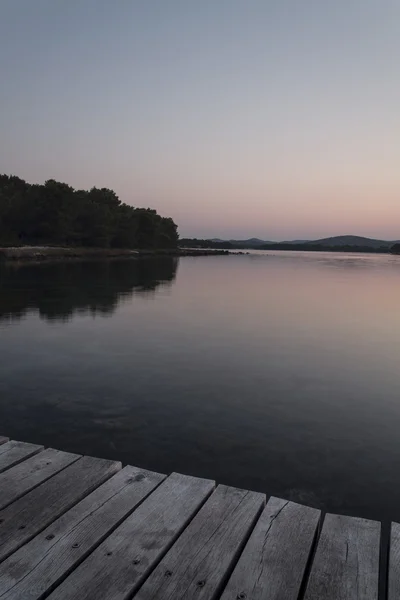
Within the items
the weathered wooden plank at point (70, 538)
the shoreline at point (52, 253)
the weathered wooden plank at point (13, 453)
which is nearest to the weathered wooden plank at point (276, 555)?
the weathered wooden plank at point (70, 538)

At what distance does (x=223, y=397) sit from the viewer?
10.1m

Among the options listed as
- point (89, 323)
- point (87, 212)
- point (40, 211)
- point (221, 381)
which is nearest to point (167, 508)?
point (221, 381)

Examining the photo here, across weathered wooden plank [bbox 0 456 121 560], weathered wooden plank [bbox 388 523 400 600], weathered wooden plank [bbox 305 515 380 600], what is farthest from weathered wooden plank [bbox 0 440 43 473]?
weathered wooden plank [bbox 388 523 400 600]

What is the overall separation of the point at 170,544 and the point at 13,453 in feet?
8.35

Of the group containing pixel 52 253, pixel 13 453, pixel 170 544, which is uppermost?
pixel 170 544

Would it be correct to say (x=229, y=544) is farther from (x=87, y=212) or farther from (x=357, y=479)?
(x=87, y=212)

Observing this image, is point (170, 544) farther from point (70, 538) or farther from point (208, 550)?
point (70, 538)

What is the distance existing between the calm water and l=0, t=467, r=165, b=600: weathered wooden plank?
2.29m

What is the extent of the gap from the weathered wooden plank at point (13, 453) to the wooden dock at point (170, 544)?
0.21 m

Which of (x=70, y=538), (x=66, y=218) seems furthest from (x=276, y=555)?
(x=66, y=218)

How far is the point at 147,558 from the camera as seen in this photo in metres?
3.45

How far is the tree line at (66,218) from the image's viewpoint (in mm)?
96688

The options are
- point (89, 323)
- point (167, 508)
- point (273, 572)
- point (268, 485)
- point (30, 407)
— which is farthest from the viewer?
point (89, 323)

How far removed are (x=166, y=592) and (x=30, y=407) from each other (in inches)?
263
